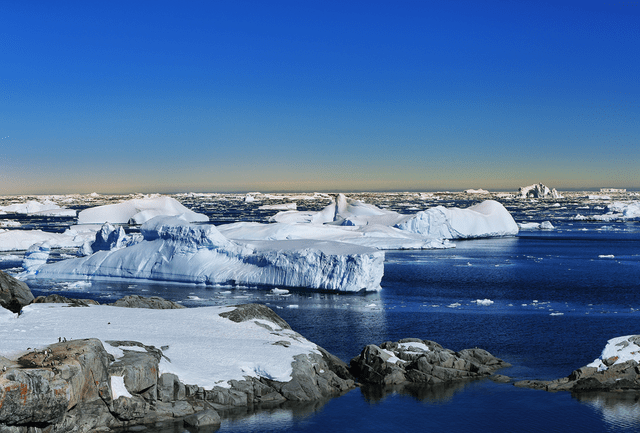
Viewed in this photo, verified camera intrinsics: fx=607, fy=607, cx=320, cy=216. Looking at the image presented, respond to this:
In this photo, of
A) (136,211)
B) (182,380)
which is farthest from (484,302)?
(136,211)

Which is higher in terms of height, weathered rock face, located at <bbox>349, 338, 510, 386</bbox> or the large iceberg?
the large iceberg

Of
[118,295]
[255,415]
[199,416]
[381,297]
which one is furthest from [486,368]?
[118,295]

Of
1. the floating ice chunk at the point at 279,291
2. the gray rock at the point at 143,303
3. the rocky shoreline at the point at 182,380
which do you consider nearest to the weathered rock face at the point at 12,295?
the rocky shoreline at the point at 182,380

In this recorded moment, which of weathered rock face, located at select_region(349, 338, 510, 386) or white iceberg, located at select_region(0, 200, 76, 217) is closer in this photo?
weathered rock face, located at select_region(349, 338, 510, 386)

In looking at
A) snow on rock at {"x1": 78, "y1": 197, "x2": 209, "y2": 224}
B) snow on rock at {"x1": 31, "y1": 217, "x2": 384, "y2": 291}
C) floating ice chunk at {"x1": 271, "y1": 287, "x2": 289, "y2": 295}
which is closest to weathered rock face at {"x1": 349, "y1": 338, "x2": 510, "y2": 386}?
floating ice chunk at {"x1": 271, "y1": 287, "x2": 289, "y2": 295}

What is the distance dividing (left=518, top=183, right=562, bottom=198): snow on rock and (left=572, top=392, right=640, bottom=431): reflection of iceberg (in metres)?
152

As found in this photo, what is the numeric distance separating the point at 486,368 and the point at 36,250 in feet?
98.7

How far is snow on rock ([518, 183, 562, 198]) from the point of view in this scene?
525 feet

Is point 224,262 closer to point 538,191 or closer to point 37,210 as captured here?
point 37,210

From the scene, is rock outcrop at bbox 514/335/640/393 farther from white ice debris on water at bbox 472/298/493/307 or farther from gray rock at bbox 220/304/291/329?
white ice debris on water at bbox 472/298/493/307

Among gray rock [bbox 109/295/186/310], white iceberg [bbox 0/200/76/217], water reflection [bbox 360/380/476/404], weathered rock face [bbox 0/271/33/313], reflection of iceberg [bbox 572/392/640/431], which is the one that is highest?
weathered rock face [bbox 0/271/33/313]

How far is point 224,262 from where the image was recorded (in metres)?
34.5

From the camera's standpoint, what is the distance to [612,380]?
17.1 m

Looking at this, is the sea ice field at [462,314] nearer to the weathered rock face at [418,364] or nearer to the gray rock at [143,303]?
the weathered rock face at [418,364]
